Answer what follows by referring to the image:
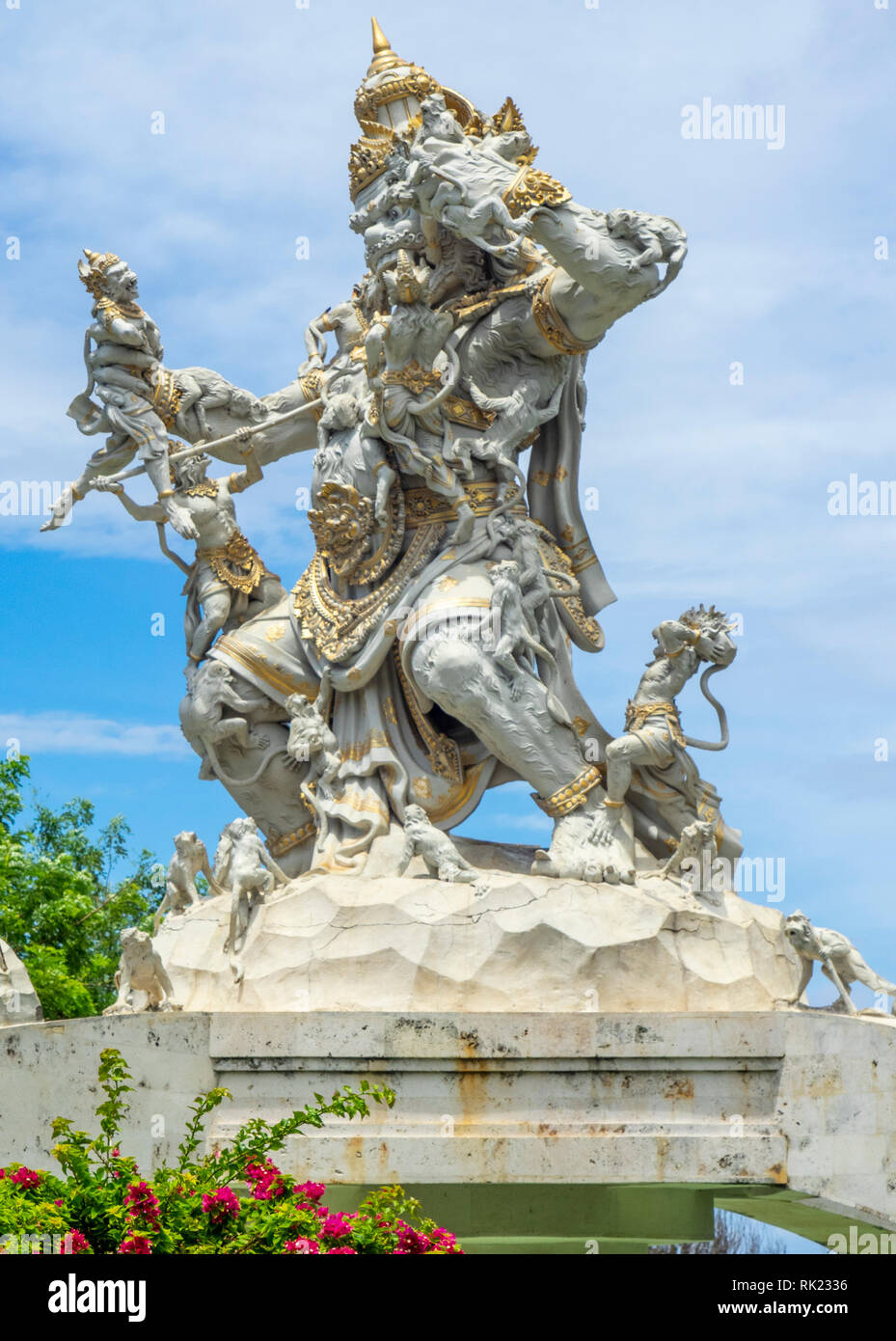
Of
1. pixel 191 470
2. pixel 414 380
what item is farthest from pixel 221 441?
pixel 414 380

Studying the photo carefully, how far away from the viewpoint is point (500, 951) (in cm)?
1030

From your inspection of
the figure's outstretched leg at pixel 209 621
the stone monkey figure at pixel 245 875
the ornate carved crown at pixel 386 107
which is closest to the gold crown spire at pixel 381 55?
the ornate carved crown at pixel 386 107

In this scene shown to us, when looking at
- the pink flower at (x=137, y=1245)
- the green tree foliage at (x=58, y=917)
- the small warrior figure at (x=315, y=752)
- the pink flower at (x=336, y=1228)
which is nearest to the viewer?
the pink flower at (x=137, y=1245)

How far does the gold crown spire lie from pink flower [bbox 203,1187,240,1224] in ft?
25.7

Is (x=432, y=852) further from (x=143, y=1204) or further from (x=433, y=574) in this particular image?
(x=143, y=1204)

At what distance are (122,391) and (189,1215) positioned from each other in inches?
249

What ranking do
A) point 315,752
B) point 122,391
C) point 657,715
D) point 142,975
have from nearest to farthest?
1. point 142,975
2. point 657,715
3. point 315,752
4. point 122,391

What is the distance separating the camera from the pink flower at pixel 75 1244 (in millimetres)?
7230

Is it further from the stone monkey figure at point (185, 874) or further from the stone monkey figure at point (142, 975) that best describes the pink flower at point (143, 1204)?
the stone monkey figure at point (185, 874)

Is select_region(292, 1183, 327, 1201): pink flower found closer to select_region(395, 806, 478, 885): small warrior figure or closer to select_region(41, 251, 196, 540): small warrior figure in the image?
select_region(395, 806, 478, 885): small warrior figure

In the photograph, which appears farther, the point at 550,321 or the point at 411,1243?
the point at 550,321

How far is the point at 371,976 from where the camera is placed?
1034 centimetres
